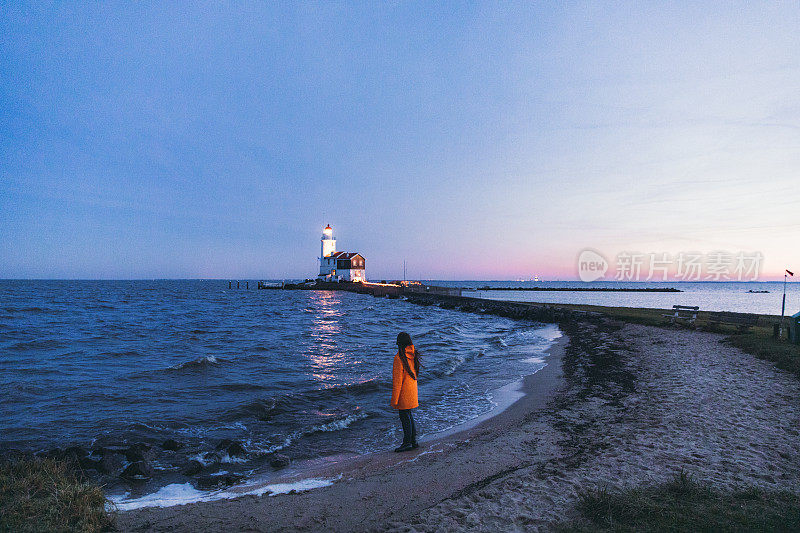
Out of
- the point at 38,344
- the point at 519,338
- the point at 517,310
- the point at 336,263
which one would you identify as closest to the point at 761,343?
the point at 519,338

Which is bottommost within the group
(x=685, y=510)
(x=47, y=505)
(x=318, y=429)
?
(x=318, y=429)

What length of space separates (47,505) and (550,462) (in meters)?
6.63

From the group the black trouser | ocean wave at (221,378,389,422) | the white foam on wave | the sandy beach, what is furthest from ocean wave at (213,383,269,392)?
the black trouser

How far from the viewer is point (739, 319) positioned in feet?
62.2

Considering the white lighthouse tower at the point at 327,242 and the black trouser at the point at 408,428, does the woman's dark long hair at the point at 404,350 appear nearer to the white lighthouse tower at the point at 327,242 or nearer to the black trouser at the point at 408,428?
the black trouser at the point at 408,428

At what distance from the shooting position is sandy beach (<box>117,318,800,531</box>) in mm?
5027

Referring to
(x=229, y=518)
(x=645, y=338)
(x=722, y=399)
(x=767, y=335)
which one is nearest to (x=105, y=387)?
(x=229, y=518)

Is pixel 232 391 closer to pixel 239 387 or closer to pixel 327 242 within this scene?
pixel 239 387

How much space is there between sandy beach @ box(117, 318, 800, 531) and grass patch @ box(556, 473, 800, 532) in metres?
0.28

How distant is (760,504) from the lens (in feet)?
14.8

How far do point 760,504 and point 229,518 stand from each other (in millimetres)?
6244

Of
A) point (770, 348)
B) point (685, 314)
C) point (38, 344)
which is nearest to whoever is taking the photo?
point (770, 348)

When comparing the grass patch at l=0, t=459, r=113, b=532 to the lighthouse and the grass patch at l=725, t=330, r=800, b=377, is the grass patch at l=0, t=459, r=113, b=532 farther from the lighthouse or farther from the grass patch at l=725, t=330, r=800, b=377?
the lighthouse

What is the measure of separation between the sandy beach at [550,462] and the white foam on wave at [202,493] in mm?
331
